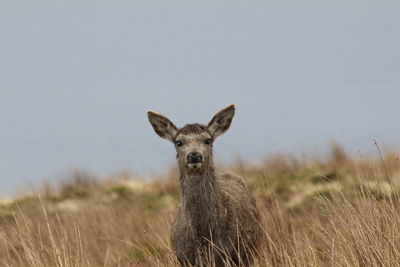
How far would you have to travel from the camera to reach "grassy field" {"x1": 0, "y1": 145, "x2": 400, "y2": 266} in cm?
690

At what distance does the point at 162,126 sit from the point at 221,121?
0.69 meters

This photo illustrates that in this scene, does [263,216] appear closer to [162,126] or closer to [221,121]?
[221,121]

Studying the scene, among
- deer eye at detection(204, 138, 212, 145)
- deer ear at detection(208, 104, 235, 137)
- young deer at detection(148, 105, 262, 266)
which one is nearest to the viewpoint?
young deer at detection(148, 105, 262, 266)

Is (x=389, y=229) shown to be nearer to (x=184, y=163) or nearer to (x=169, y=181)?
(x=184, y=163)

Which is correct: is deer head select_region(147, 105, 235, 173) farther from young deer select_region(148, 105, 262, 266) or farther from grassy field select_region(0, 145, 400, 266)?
grassy field select_region(0, 145, 400, 266)

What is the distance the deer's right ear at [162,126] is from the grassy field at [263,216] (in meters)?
1.22

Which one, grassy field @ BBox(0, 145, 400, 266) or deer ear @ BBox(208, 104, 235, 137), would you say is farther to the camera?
deer ear @ BBox(208, 104, 235, 137)

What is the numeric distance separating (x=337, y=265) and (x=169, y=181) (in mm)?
15452

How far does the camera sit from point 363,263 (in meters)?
6.61

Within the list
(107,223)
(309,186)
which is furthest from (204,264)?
(309,186)

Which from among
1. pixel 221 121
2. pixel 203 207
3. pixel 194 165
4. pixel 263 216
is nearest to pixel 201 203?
pixel 203 207

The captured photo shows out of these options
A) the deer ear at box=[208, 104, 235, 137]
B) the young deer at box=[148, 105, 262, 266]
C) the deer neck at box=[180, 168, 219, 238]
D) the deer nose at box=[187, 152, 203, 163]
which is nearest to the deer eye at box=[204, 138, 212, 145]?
the young deer at box=[148, 105, 262, 266]

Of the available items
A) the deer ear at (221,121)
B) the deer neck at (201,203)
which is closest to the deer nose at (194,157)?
the deer neck at (201,203)

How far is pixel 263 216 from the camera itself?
8844mm
